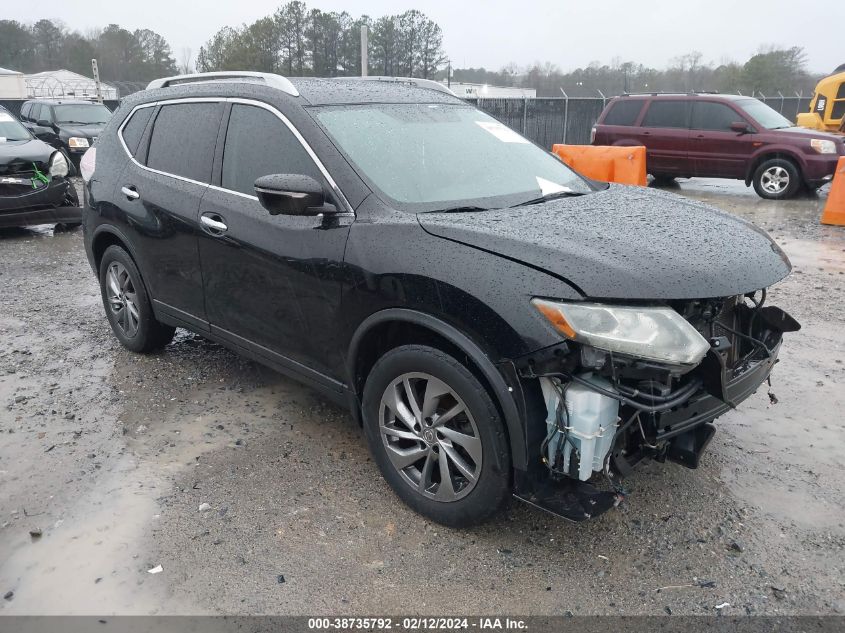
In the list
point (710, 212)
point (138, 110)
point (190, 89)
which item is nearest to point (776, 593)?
point (710, 212)

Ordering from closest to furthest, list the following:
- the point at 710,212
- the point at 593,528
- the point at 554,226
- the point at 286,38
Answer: the point at 554,226
the point at 593,528
the point at 710,212
the point at 286,38

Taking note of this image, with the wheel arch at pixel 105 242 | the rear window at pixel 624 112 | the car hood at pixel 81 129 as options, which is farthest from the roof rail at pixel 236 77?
the car hood at pixel 81 129

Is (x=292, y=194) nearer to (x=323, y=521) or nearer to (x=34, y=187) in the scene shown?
(x=323, y=521)

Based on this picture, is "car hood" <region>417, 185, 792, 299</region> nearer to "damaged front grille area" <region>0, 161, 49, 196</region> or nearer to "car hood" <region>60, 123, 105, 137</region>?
"damaged front grille area" <region>0, 161, 49, 196</region>

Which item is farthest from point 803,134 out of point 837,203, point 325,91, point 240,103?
point 240,103

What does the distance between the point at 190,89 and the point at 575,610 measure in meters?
3.65

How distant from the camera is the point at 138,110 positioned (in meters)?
4.80

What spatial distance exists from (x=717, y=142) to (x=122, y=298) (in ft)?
37.4

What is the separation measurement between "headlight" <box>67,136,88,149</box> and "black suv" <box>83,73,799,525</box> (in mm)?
12899

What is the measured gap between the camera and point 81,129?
636 inches

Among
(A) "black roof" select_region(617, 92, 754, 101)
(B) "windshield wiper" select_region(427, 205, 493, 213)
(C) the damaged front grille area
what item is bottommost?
(C) the damaged front grille area

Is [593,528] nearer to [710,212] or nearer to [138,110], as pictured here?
[710,212]

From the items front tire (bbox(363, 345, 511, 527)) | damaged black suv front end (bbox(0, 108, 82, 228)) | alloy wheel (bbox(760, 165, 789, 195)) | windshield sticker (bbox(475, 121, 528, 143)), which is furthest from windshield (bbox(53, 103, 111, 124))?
front tire (bbox(363, 345, 511, 527))

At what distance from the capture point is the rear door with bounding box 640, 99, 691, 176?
13391 millimetres
